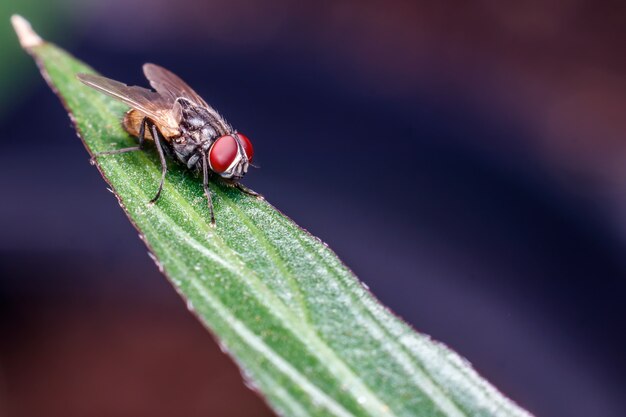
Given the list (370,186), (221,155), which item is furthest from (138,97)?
(370,186)

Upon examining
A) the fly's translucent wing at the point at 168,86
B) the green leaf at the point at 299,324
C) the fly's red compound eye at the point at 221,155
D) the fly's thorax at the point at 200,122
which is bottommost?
the green leaf at the point at 299,324

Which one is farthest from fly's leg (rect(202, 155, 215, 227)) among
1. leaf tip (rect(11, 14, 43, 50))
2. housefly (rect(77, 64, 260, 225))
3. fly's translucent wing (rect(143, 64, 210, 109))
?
leaf tip (rect(11, 14, 43, 50))

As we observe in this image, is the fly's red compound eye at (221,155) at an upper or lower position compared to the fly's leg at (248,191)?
upper

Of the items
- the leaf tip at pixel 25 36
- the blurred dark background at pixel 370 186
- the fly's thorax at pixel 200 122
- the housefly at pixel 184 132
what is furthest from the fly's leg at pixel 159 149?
the blurred dark background at pixel 370 186

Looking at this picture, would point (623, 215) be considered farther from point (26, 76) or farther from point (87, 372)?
point (26, 76)

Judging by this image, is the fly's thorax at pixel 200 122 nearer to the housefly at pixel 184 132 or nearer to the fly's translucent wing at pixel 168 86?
the housefly at pixel 184 132
